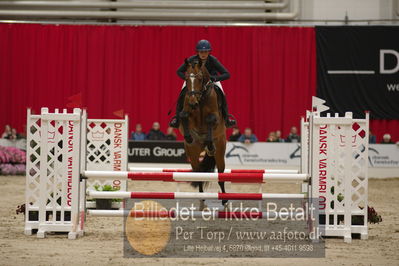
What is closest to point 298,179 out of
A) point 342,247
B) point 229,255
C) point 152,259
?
point 342,247

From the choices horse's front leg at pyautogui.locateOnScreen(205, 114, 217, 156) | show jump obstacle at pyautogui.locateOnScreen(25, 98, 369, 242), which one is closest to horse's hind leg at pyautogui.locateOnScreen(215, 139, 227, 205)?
horse's front leg at pyautogui.locateOnScreen(205, 114, 217, 156)

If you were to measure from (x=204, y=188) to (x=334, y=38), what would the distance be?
418 inches

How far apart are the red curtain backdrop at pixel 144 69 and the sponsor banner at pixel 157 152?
345 centimetres

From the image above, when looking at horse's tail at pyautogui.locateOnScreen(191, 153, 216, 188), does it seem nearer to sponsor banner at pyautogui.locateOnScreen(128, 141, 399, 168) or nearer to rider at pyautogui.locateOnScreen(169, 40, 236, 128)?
rider at pyautogui.locateOnScreen(169, 40, 236, 128)

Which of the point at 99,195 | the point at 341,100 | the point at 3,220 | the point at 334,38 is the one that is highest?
the point at 334,38

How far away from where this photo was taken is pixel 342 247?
5.41 meters

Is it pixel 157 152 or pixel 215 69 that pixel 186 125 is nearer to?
pixel 215 69

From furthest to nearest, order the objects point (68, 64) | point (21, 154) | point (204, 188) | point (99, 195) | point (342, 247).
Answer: point (68, 64)
point (21, 154)
point (204, 188)
point (99, 195)
point (342, 247)

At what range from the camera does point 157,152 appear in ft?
45.2

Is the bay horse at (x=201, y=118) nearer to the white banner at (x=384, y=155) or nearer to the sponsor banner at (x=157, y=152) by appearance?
the sponsor banner at (x=157, y=152)

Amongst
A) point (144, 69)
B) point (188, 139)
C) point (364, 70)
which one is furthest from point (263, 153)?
point (188, 139)

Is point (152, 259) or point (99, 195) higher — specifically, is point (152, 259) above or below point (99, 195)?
below

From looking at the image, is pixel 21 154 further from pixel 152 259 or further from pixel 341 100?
pixel 152 259

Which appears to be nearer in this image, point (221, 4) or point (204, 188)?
point (204, 188)
